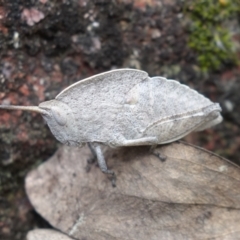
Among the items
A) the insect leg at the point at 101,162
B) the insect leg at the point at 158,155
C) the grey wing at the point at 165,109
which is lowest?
the insect leg at the point at 101,162

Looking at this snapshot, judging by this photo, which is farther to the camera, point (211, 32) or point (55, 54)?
point (211, 32)

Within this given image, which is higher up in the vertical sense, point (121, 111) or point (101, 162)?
point (121, 111)

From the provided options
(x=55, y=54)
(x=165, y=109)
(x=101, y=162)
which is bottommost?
(x=101, y=162)

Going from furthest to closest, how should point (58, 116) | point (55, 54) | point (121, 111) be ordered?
point (55, 54), point (121, 111), point (58, 116)

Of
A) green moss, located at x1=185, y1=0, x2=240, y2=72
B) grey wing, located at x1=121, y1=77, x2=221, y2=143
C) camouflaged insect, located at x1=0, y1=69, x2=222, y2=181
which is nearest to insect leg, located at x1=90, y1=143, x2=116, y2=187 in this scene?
camouflaged insect, located at x1=0, y1=69, x2=222, y2=181

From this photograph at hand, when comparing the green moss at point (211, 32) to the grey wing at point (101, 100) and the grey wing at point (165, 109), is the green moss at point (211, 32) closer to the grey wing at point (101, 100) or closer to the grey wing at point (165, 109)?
the grey wing at point (165, 109)

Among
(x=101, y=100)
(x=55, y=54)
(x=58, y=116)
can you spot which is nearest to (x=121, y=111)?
(x=101, y=100)

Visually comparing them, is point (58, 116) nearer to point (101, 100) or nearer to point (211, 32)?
point (101, 100)

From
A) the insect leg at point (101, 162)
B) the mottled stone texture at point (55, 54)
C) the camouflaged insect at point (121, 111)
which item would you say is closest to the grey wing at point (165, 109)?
the camouflaged insect at point (121, 111)
